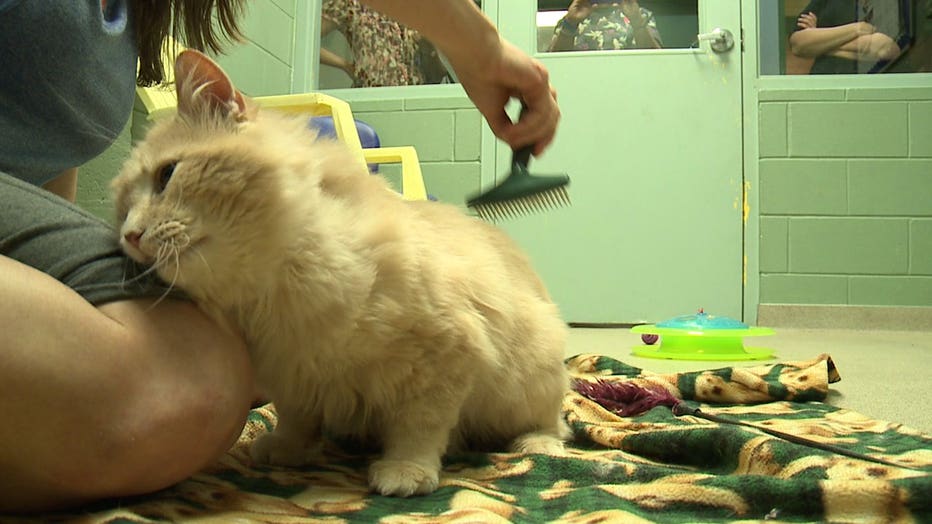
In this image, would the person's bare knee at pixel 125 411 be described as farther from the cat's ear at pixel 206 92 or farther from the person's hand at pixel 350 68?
the person's hand at pixel 350 68

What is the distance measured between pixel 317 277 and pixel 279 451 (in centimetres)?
29

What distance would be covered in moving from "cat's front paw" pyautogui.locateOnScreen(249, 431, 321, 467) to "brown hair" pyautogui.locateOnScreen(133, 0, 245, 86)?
1.96 ft

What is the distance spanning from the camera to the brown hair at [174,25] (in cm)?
104

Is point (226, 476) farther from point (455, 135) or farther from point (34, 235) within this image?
point (455, 135)

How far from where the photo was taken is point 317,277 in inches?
31.7

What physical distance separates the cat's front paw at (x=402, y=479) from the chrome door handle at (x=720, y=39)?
3.10 meters

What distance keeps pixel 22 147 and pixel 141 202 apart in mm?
227

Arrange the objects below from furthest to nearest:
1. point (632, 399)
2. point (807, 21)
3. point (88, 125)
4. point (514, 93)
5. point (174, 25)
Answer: point (807, 21)
point (632, 399)
point (514, 93)
point (174, 25)
point (88, 125)

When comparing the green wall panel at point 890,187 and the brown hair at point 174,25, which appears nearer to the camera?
the brown hair at point 174,25

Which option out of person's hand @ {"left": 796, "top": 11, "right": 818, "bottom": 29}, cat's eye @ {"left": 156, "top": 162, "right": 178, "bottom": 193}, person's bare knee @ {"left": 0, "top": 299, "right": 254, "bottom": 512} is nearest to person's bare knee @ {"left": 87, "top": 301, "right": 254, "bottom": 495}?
person's bare knee @ {"left": 0, "top": 299, "right": 254, "bottom": 512}

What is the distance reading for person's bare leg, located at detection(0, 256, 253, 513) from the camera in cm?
64

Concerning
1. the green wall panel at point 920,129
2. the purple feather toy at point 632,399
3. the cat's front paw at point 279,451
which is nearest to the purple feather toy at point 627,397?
the purple feather toy at point 632,399

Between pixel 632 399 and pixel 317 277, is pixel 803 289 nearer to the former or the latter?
pixel 632 399

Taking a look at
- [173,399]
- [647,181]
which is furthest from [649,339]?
[173,399]
